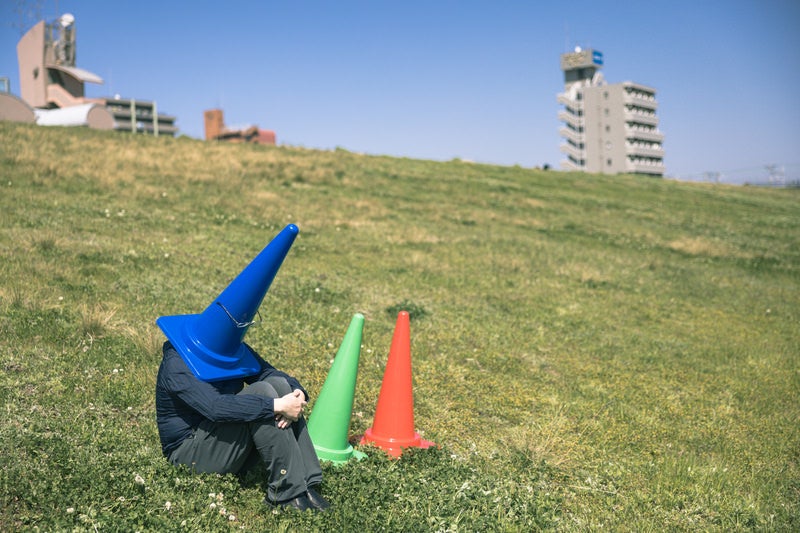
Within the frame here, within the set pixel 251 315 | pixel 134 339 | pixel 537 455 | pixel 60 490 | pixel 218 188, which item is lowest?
pixel 537 455

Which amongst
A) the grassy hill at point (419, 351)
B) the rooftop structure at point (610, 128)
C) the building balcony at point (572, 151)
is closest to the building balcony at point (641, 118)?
the rooftop structure at point (610, 128)

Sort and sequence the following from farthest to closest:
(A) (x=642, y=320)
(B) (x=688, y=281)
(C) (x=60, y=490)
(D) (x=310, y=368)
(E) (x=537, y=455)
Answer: (B) (x=688, y=281) → (A) (x=642, y=320) → (D) (x=310, y=368) → (E) (x=537, y=455) → (C) (x=60, y=490)

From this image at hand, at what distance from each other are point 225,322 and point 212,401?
460mm

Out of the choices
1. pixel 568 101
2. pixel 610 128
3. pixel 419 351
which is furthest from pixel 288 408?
pixel 568 101

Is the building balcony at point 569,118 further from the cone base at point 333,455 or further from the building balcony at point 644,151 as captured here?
the cone base at point 333,455

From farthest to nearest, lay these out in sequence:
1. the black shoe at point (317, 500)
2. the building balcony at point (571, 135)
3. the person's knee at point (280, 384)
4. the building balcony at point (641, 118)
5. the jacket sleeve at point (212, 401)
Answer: the building balcony at point (571, 135), the building balcony at point (641, 118), the person's knee at point (280, 384), the black shoe at point (317, 500), the jacket sleeve at point (212, 401)

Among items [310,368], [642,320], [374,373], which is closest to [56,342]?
[310,368]

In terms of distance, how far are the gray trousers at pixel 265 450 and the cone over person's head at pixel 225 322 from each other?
305mm

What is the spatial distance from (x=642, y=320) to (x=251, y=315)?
8319 millimetres

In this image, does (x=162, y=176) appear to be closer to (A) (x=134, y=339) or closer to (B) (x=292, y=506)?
(A) (x=134, y=339)

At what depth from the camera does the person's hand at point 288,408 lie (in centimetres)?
394

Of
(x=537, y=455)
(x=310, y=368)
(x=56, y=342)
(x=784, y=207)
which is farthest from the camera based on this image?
(x=784, y=207)

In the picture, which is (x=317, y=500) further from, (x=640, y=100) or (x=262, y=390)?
(x=640, y=100)

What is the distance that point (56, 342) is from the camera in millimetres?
6289
